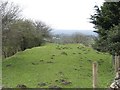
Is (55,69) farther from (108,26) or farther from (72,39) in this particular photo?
(72,39)

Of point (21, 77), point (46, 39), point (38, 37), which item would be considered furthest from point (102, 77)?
point (46, 39)

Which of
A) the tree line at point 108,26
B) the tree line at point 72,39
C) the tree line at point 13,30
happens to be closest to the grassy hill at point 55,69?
the tree line at point 13,30

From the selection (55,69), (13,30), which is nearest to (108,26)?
(55,69)

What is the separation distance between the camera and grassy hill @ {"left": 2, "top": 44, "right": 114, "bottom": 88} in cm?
1053

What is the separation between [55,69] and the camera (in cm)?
1276

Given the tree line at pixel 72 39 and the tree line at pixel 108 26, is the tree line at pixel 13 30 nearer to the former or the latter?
the tree line at pixel 72 39

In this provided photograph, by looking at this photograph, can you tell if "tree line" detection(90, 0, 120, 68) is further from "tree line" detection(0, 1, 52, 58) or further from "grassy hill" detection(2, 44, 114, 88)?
"tree line" detection(0, 1, 52, 58)

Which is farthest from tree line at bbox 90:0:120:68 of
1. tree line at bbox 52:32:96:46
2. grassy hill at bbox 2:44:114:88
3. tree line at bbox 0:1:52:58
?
tree line at bbox 52:32:96:46

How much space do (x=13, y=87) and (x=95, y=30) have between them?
3.76 metres

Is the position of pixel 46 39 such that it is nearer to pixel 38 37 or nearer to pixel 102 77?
pixel 38 37

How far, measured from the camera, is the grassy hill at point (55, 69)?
1053 cm

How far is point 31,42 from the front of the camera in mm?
20828

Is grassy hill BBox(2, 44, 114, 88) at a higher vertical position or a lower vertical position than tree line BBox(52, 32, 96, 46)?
lower

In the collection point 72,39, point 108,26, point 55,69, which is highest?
point 108,26
